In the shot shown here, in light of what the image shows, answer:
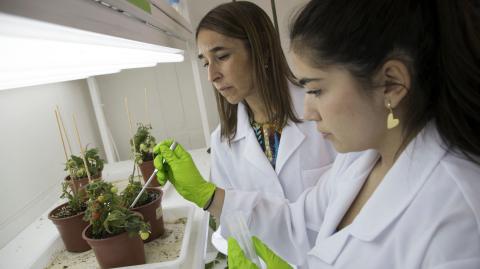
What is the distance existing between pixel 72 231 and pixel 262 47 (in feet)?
3.19

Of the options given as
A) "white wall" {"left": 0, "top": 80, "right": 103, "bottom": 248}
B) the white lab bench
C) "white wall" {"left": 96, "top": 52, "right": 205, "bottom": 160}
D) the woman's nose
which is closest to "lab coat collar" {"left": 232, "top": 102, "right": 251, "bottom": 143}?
the woman's nose

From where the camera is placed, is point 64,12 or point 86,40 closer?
point 64,12

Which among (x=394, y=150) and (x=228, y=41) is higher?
(x=228, y=41)

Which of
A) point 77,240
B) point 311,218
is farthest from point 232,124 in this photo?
point 77,240

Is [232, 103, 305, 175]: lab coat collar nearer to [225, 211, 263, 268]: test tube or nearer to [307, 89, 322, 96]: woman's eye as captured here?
[225, 211, 263, 268]: test tube

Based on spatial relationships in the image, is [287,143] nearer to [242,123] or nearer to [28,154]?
[242,123]

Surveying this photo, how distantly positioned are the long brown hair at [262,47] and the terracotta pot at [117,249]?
2.39 ft

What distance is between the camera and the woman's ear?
0.63m

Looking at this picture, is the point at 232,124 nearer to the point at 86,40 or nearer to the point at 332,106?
the point at 332,106

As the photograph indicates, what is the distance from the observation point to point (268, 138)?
143 cm

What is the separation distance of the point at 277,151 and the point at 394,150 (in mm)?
660

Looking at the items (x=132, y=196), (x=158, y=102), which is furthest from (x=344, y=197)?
(x=158, y=102)

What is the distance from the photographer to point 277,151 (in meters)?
1.40

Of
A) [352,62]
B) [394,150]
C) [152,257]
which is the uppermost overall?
[352,62]
